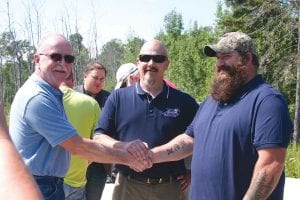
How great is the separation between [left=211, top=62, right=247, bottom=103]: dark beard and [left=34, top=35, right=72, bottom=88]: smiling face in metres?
1.10

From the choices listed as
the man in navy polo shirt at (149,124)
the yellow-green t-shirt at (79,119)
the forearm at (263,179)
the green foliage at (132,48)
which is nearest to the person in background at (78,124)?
the yellow-green t-shirt at (79,119)

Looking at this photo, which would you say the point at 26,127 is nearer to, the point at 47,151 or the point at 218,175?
the point at 47,151

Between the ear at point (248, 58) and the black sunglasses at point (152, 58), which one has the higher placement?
the ear at point (248, 58)

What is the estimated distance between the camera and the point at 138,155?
393cm

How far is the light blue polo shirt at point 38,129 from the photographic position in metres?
3.15

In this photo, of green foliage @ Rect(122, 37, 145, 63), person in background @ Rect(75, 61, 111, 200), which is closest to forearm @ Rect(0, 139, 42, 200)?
person in background @ Rect(75, 61, 111, 200)

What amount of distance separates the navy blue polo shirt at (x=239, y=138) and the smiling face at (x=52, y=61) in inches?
43.8

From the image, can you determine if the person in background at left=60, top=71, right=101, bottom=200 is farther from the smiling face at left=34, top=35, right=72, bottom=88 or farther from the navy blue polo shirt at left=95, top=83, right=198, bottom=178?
the smiling face at left=34, top=35, right=72, bottom=88

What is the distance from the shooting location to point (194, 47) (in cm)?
4650

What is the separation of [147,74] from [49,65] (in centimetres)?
113

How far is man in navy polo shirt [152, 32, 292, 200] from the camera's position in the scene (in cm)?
290

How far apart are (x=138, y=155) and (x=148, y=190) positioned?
47cm

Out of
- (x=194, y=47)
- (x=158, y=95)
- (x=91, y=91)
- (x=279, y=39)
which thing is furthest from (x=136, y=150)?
(x=194, y=47)

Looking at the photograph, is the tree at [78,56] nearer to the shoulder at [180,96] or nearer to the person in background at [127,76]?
the person in background at [127,76]
